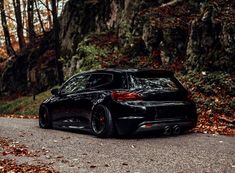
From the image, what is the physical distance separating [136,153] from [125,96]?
6.34 feet


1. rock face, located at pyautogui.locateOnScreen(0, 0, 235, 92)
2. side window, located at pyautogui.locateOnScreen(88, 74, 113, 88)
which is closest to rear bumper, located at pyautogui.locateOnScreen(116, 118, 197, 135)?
side window, located at pyautogui.locateOnScreen(88, 74, 113, 88)

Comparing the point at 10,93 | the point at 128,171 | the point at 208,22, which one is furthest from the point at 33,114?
the point at 128,171

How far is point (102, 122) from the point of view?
31.5ft

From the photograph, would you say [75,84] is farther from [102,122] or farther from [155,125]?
[155,125]

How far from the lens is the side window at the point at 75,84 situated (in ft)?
35.6

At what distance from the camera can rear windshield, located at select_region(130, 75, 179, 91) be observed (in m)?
9.36

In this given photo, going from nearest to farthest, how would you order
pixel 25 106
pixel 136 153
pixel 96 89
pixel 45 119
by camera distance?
pixel 136 153, pixel 96 89, pixel 45 119, pixel 25 106

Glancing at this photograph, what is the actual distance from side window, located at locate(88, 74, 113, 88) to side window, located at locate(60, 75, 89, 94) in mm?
272

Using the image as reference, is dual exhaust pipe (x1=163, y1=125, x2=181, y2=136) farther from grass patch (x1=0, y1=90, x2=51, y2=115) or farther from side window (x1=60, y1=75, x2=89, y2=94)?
grass patch (x1=0, y1=90, x2=51, y2=115)

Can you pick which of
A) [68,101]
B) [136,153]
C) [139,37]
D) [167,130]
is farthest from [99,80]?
[139,37]

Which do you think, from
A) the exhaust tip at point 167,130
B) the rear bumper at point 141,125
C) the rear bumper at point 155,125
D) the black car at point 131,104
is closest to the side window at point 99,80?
the black car at point 131,104

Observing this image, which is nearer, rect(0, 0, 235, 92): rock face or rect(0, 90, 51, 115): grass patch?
rect(0, 0, 235, 92): rock face

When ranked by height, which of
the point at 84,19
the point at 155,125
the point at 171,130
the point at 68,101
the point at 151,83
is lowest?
the point at 171,130

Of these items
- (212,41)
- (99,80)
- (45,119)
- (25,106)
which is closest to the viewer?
(99,80)
